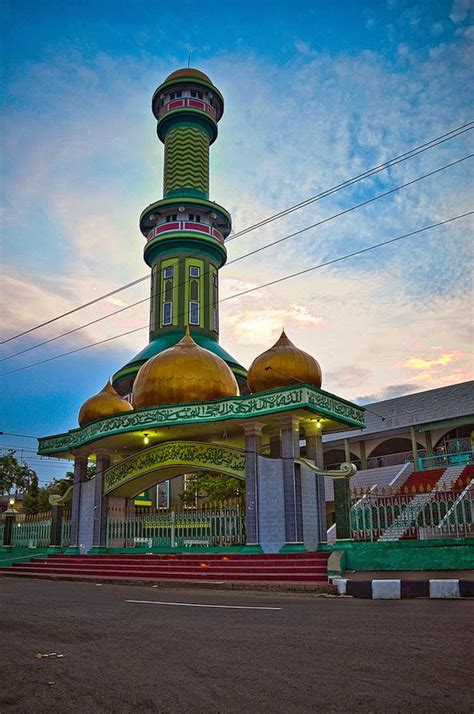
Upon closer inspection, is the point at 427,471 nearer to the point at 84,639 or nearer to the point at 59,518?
the point at 59,518

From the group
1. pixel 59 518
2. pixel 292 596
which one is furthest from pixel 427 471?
pixel 292 596

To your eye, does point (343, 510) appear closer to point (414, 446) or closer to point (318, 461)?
point (318, 461)

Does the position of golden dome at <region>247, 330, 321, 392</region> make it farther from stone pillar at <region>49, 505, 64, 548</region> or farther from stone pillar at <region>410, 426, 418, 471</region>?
stone pillar at <region>410, 426, 418, 471</region>

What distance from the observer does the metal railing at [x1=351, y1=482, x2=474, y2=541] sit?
43.4ft

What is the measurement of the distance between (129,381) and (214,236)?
805 cm

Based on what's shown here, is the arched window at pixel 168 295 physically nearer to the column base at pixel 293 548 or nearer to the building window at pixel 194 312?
the building window at pixel 194 312

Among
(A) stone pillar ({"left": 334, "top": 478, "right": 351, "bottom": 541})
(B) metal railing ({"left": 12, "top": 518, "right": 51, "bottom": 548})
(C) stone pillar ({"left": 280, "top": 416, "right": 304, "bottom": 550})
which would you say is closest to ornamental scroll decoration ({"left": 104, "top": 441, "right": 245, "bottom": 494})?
(C) stone pillar ({"left": 280, "top": 416, "right": 304, "bottom": 550})

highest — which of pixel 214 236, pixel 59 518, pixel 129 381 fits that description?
pixel 214 236

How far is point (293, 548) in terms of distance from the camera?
51.1 feet

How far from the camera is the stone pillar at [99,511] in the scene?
64.4ft

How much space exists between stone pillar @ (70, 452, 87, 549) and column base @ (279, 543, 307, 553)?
7.90 metres

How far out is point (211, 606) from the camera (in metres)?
8.73

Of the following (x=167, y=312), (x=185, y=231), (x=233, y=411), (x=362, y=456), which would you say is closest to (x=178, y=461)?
(x=233, y=411)

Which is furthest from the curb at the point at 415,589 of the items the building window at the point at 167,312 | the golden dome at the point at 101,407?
the building window at the point at 167,312
